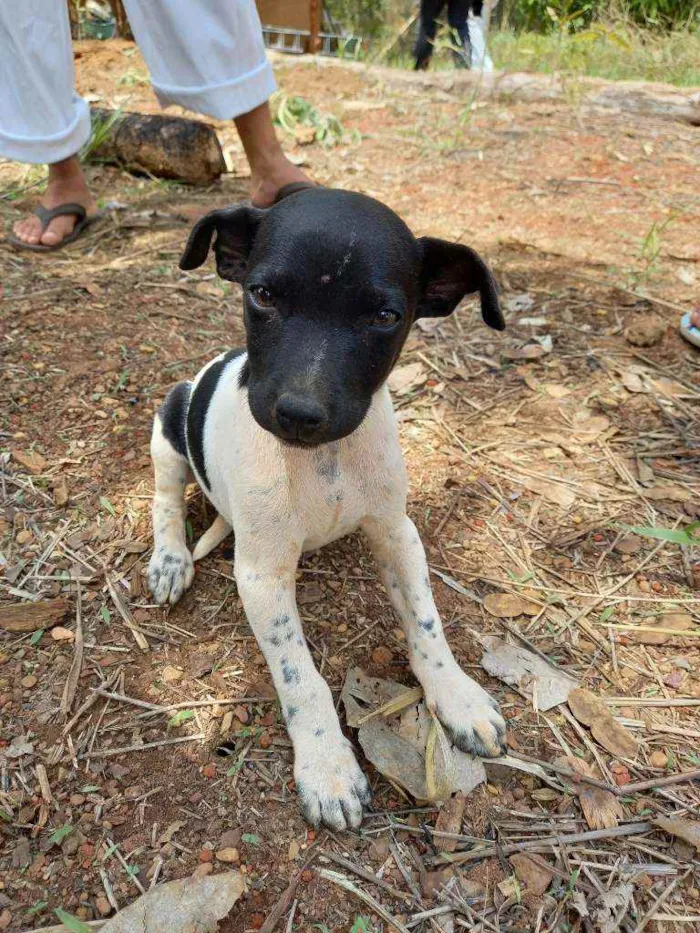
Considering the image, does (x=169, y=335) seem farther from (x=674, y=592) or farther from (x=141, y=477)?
(x=674, y=592)

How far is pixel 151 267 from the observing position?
5.16 meters

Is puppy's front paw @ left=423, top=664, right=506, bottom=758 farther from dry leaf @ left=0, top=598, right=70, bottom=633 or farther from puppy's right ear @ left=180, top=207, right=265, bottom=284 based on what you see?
puppy's right ear @ left=180, top=207, right=265, bottom=284

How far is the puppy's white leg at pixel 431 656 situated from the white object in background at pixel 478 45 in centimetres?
827

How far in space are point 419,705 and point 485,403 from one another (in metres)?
2.03

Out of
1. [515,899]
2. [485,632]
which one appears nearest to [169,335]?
[485,632]

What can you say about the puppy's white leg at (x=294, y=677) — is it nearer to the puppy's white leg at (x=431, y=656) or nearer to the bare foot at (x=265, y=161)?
the puppy's white leg at (x=431, y=656)

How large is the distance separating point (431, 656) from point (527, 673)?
45 centimetres

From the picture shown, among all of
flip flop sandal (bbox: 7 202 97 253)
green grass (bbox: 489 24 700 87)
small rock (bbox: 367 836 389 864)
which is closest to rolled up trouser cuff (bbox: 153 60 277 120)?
flip flop sandal (bbox: 7 202 97 253)

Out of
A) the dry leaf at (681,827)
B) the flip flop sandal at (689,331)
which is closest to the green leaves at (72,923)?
the dry leaf at (681,827)

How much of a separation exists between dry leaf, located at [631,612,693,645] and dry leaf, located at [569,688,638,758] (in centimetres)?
39

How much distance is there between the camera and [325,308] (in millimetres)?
2170

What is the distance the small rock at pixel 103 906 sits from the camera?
206cm

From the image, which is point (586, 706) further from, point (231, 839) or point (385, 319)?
point (385, 319)

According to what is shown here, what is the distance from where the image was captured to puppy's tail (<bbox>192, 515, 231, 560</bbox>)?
320cm
